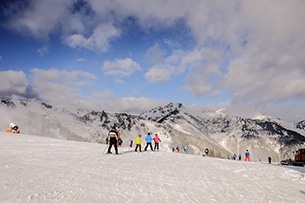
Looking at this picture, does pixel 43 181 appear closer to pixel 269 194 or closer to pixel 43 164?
pixel 43 164

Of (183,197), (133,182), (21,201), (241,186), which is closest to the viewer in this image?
(21,201)

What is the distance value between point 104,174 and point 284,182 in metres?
9.75

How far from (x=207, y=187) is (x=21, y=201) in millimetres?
7659

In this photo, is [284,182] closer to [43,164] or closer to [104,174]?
[104,174]

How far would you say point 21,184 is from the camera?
10031 millimetres

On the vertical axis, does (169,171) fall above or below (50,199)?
above

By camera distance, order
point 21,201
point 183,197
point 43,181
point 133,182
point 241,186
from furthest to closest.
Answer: point 241,186 → point 133,182 → point 43,181 → point 183,197 → point 21,201

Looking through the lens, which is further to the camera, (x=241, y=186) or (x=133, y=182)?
(x=241, y=186)

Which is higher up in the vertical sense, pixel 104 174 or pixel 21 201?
pixel 104 174

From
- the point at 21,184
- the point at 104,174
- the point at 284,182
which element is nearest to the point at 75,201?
the point at 21,184

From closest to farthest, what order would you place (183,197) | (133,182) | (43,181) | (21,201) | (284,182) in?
(21,201) < (183,197) < (43,181) < (133,182) < (284,182)

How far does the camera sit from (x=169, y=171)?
610 inches

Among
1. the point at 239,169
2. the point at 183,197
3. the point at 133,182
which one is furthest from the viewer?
the point at 239,169

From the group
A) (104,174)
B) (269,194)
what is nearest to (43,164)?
(104,174)
